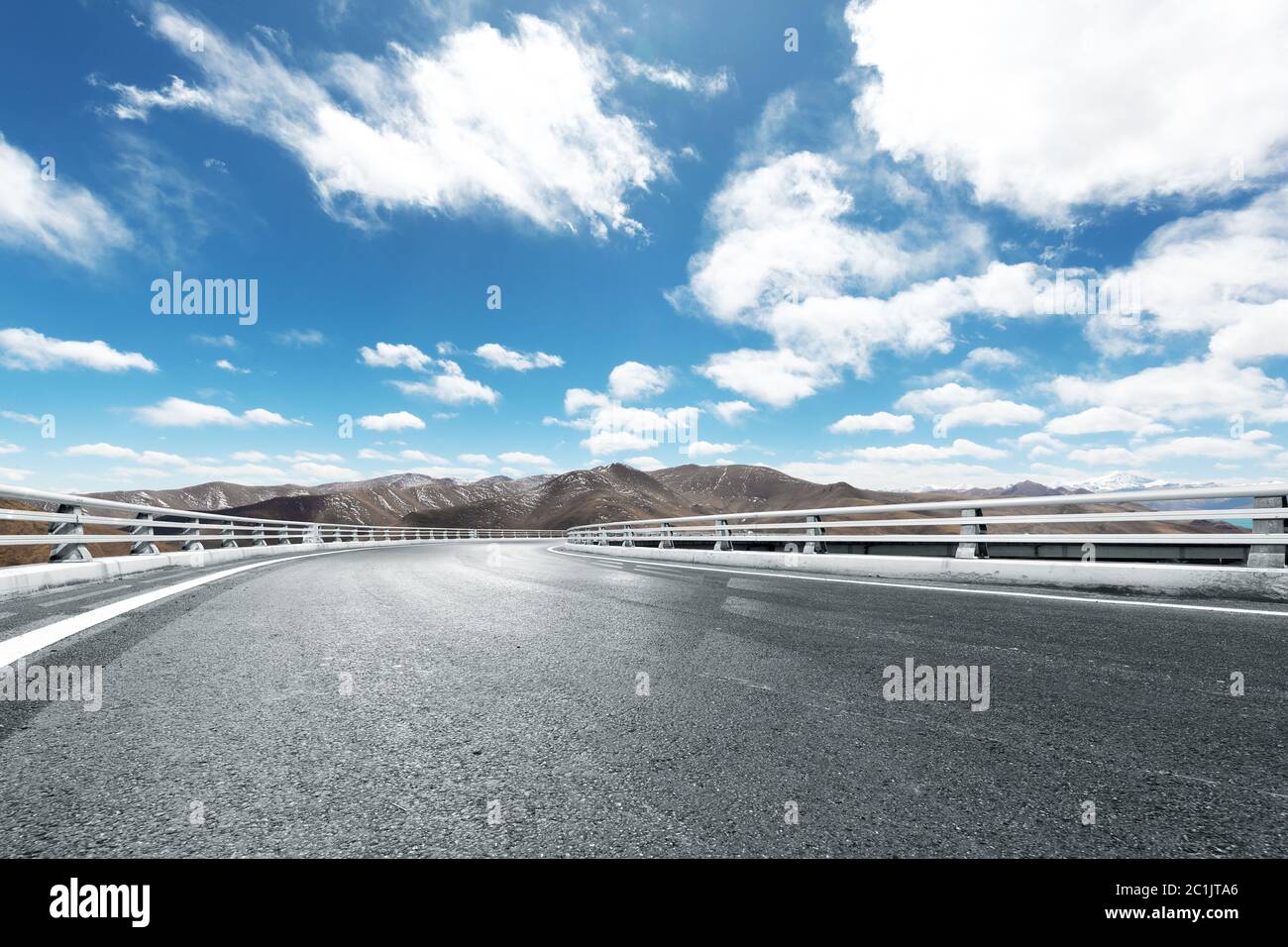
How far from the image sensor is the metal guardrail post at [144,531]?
1164 centimetres

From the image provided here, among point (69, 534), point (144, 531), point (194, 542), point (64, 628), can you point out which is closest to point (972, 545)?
point (64, 628)

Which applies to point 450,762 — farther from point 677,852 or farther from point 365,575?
point 365,575

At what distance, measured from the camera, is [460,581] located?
9250 millimetres

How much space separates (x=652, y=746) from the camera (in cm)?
232

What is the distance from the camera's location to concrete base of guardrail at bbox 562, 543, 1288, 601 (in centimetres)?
610

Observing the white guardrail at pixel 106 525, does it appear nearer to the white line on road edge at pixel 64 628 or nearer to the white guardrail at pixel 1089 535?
the white line on road edge at pixel 64 628

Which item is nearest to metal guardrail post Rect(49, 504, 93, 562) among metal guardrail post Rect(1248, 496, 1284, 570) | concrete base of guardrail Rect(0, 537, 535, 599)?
concrete base of guardrail Rect(0, 537, 535, 599)

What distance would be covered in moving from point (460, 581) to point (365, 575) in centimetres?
228

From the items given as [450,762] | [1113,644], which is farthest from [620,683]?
[1113,644]

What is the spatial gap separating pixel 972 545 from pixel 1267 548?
3.25 m

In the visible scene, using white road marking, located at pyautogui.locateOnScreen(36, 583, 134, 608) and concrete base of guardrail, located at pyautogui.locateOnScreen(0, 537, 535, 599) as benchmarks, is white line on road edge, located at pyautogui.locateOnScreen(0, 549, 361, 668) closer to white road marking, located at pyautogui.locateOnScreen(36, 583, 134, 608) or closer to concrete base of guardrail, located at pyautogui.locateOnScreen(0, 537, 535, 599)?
white road marking, located at pyautogui.locateOnScreen(36, 583, 134, 608)

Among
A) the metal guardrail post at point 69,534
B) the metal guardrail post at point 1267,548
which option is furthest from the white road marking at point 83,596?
the metal guardrail post at point 1267,548

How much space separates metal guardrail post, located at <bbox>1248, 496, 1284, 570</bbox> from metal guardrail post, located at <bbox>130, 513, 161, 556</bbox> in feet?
53.5

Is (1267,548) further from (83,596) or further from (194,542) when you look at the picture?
(194,542)
